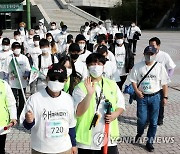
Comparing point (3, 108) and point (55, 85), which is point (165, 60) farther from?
point (55, 85)

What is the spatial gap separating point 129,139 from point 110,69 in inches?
56.7

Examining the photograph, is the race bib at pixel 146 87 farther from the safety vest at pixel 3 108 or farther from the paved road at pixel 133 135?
the safety vest at pixel 3 108

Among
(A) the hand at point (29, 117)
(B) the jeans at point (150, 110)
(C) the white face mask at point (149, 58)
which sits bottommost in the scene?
(B) the jeans at point (150, 110)

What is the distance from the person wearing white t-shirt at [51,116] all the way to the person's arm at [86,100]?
143 millimetres

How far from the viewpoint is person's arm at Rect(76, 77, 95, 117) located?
3857 mm

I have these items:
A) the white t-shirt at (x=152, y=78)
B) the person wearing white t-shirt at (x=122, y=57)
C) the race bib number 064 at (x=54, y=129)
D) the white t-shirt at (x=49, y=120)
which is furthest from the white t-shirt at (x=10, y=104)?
the person wearing white t-shirt at (x=122, y=57)

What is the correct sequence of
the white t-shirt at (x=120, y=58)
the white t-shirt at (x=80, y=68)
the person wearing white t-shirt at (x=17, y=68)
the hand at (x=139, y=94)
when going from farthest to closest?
1. the white t-shirt at (x=120, y=58)
2. the person wearing white t-shirt at (x=17, y=68)
3. the hand at (x=139, y=94)
4. the white t-shirt at (x=80, y=68)

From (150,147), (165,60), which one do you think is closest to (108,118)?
(150,147)

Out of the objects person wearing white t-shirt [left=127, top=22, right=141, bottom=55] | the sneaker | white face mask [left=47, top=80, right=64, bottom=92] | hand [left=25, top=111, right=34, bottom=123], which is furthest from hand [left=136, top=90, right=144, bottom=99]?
person wearing white t-shirt [left=127, top=22, right=141, bottom=55]

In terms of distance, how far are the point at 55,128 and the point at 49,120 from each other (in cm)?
10

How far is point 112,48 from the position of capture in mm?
9102

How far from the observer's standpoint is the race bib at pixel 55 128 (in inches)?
Result: 149

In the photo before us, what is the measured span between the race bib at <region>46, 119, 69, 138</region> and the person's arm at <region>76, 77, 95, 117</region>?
243 millimetres

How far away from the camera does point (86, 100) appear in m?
3.91
